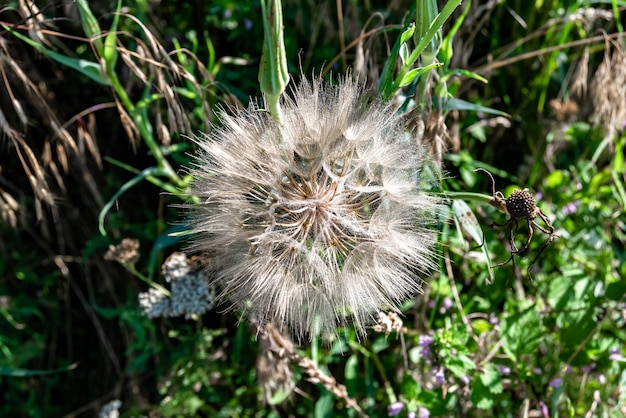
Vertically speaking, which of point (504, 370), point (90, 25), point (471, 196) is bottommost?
point (504, 370)

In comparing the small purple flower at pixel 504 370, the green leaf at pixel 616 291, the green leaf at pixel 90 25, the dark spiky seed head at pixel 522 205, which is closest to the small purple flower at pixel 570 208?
the green leaf at pixel 616 291

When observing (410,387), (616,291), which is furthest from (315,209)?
(616,291)

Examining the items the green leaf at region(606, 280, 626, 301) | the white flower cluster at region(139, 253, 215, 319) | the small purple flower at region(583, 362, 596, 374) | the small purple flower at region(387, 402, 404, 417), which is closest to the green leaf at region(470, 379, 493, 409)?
the small purple flower at region(387, 402, 404, 417)

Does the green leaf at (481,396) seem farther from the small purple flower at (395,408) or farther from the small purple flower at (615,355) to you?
the small purple flower at (615,355)

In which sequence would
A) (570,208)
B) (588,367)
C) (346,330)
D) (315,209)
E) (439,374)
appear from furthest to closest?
(570,208), (588,367), (346,330), (439,374), (315,209)

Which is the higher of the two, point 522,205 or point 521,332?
point 522,205

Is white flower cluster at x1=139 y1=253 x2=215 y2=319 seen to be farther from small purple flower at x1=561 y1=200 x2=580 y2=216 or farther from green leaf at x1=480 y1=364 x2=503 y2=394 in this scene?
small purple flower at x1=561 y1=200 x2=580 y2=216

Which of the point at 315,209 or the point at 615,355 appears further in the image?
the point at 615,355

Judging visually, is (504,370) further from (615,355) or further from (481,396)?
(615,355)

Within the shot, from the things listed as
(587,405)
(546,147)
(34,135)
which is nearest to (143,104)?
(34,135)
